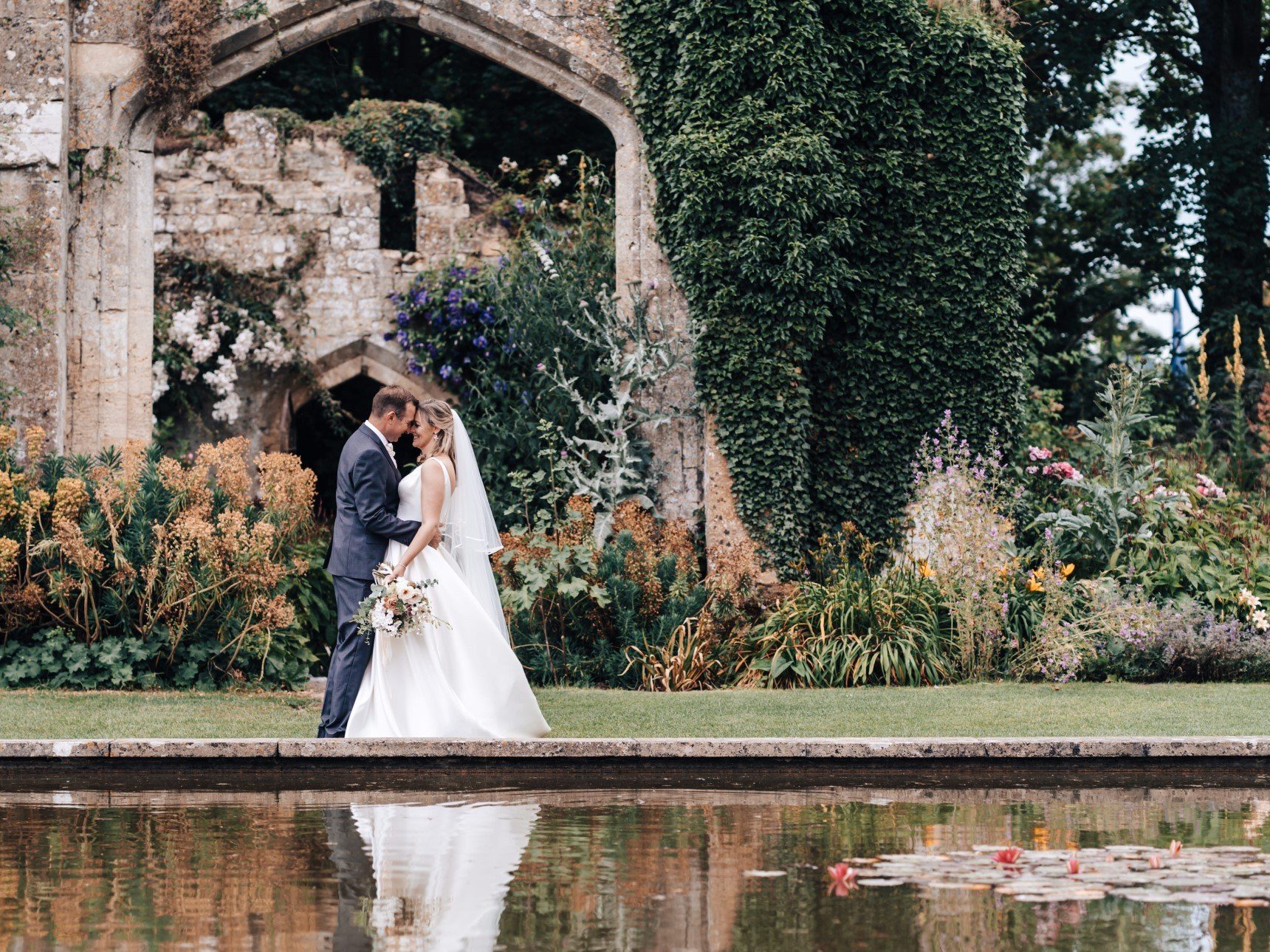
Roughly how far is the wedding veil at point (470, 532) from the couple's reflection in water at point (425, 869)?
2251 millimetres

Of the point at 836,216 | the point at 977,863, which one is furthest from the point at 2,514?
the point at 977,863

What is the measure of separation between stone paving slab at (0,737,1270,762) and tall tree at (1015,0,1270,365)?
12895 millimetres

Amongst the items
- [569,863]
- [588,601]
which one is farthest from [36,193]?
[569,863]

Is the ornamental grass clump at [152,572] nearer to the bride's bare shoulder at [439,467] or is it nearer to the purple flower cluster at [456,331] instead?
the bride's bare shoulder at [439,467]

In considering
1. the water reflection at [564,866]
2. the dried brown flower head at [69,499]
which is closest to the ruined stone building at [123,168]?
the dried brown flower head at [69,499]

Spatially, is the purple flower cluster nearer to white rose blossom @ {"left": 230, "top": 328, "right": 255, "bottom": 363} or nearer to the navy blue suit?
white rose blossom @ {"left": 230, "top": 328, "right": 255, "bottom": 363}

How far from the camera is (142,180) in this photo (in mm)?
13086

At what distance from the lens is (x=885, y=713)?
853cm

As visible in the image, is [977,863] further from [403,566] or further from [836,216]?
[836,216]

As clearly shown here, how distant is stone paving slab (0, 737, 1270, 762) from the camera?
6.70m

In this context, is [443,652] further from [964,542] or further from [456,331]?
[456,331]

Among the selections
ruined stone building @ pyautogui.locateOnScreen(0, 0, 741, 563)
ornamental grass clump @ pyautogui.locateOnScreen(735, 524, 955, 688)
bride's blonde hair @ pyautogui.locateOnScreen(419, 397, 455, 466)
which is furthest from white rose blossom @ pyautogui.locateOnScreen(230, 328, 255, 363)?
bride's blonde hair @ pyautogui.locateOnScreen(419, 397, 455, 466)

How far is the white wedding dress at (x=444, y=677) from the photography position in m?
7.69

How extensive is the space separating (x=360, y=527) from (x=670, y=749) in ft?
6.89
